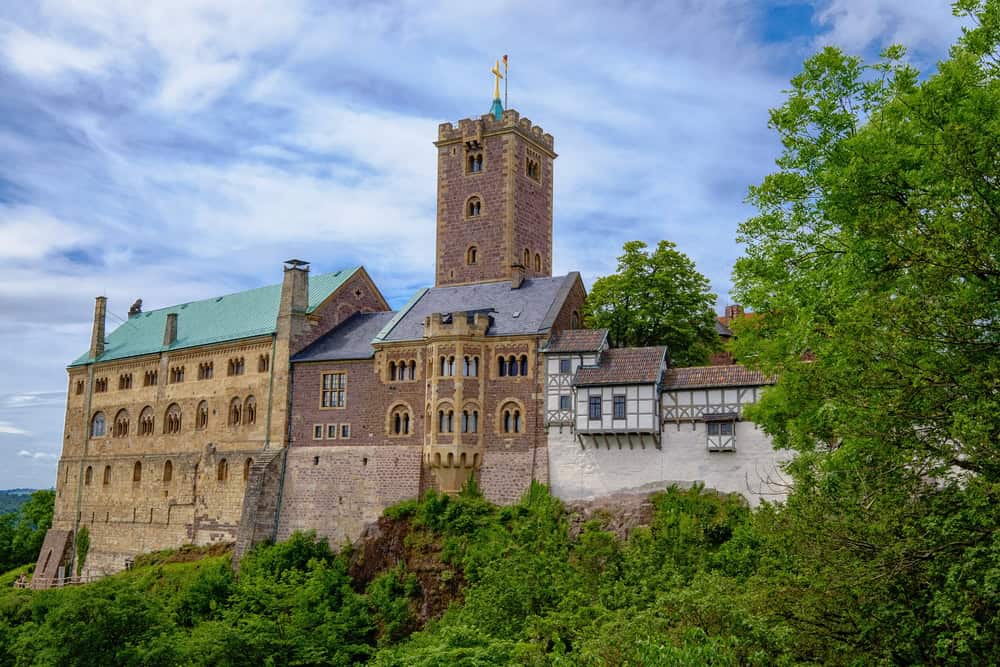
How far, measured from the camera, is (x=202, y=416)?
57094mm

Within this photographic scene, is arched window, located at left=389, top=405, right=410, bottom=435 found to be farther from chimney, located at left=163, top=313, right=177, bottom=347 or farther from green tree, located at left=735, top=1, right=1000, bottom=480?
green tree, located at left=735, top=1, right=1000, bottom=480

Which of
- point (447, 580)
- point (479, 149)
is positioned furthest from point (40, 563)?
point (479, 149)

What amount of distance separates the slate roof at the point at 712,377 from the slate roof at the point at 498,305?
656 centimetres

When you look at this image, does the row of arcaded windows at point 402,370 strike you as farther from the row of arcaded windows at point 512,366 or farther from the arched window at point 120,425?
→ the arched window at point 120,425

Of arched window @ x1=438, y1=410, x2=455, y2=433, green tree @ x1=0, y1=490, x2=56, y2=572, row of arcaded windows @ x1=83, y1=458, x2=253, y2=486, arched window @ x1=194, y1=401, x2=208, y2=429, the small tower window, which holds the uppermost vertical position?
the small tower window

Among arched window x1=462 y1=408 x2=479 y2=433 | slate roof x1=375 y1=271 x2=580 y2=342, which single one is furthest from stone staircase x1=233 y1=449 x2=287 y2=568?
arched window x1=462 y1=408 x2=479 y2=433

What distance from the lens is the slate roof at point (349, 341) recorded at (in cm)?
5059

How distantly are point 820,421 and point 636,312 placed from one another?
28453mm

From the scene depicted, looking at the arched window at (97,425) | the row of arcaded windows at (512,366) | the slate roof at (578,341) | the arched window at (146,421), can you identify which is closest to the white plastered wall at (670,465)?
the row of arcaded windows at (512,366)

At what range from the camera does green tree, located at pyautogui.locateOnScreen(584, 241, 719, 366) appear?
47.7m

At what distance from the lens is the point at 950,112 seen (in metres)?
18.7

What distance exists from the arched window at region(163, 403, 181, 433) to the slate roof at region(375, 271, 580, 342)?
16623 millimetres

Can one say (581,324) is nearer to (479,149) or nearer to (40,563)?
(479,149)

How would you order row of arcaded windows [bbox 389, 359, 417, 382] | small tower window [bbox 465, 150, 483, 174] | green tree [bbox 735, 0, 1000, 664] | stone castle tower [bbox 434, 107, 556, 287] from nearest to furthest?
green tree [bbox 735, 0, 1000, 664] → row of arcaded windows [bbox 389, 359, 417, 382] → stone castle tower [bbox 434, 107, 556, 287] → small tower window [bbox 465, 150, 483, 174]
